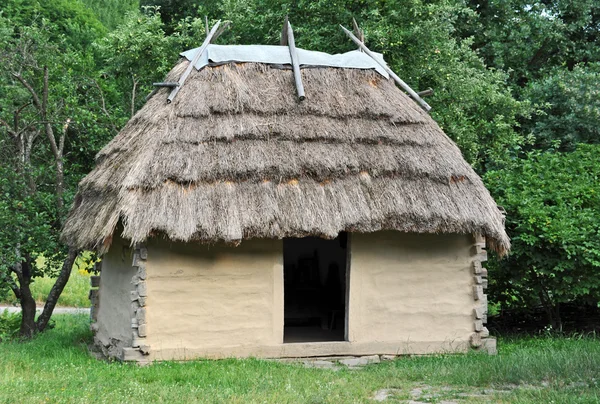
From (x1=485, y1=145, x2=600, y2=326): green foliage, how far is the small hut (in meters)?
1.31

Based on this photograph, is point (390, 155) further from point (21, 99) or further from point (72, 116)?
point (21, 99)

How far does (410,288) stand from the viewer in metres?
11.0

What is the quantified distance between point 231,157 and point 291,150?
2.73 ft

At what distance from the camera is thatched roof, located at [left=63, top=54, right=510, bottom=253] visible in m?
9.93

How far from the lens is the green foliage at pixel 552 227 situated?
11977 mm

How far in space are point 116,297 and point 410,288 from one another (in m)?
4.10

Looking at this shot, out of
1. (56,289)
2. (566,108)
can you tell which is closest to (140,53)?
(56,289)

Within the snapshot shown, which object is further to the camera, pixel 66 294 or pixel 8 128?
pixel 66 294

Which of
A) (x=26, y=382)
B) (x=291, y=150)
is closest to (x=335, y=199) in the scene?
(x=291, y=150)

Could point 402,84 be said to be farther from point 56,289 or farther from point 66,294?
point 66,294

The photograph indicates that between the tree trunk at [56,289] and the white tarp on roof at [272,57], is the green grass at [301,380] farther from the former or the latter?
the white tarp on roof at [272,57]

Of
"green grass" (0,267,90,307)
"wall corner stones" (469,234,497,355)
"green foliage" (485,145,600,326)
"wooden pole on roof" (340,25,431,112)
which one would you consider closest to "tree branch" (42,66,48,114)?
"wooden pole on roof" (340,25,431,112)

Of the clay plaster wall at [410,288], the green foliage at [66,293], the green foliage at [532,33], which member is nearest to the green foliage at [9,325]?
the green foliage at [66,293]

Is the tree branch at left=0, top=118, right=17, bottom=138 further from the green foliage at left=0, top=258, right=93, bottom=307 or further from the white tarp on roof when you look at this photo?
the green foliage at left=0, top=258, right=93, bottom=307
